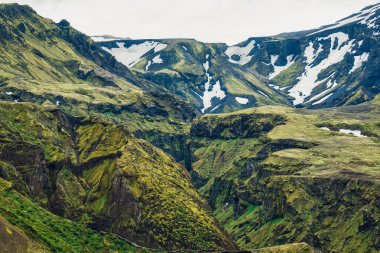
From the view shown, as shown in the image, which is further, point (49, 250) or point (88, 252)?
point (88, 252)

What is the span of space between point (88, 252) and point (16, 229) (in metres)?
34.6

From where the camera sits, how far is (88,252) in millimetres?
197625

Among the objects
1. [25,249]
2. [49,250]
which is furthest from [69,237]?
[25,249]

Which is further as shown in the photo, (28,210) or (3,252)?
(28,210)

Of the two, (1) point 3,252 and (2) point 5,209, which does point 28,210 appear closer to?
(2) point 5,209

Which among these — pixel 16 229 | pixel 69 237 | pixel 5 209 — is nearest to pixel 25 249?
pixel 16 229

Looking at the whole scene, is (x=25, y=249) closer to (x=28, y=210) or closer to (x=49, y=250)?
(x=49, y=250)

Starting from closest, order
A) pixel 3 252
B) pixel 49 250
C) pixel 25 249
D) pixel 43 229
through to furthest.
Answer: pixel 3 252, pixel 25 249, pixel 49 250, pixel 43 229

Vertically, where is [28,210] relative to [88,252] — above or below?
above

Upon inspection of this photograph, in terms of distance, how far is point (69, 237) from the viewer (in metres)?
200

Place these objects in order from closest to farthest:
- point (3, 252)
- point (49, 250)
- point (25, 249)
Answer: point (3, 252), point (25, 249), point (49, 250)

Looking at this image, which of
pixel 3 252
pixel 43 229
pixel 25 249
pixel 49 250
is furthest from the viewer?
pixel 43 229

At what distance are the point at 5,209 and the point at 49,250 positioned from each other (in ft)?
63.6

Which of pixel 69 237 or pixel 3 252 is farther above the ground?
pixel 3 252
